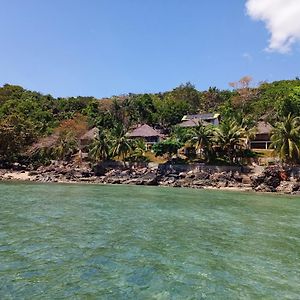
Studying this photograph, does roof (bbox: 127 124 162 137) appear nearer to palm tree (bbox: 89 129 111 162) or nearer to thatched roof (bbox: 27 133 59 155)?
palm tree (bbox: 89 129 111 162)

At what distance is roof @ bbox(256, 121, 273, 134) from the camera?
6153 centimetres

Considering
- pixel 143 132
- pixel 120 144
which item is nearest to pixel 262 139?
pixel 143 132

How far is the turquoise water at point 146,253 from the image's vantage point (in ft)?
34.2

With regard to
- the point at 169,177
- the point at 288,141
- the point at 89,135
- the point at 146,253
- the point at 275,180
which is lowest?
the point at 146,253

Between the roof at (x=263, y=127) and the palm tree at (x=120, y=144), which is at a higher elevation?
the roof at (x=263, y=127)

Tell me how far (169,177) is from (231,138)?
10.2 meters

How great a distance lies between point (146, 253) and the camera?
46.6 feet

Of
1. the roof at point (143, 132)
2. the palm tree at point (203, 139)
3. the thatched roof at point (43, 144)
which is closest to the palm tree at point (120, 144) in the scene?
the roof at point (143, 132)

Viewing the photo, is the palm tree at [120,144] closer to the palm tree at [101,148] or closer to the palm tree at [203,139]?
the palm tree at [101,148]

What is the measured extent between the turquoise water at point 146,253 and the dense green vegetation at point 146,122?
26.7 meters

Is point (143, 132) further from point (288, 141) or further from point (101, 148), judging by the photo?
point (288, 141)

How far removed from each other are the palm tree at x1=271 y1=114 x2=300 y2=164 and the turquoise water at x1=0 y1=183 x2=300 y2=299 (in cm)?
2164

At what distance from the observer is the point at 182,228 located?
19.4m

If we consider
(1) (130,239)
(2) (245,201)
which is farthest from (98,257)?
(2) (245,201)
